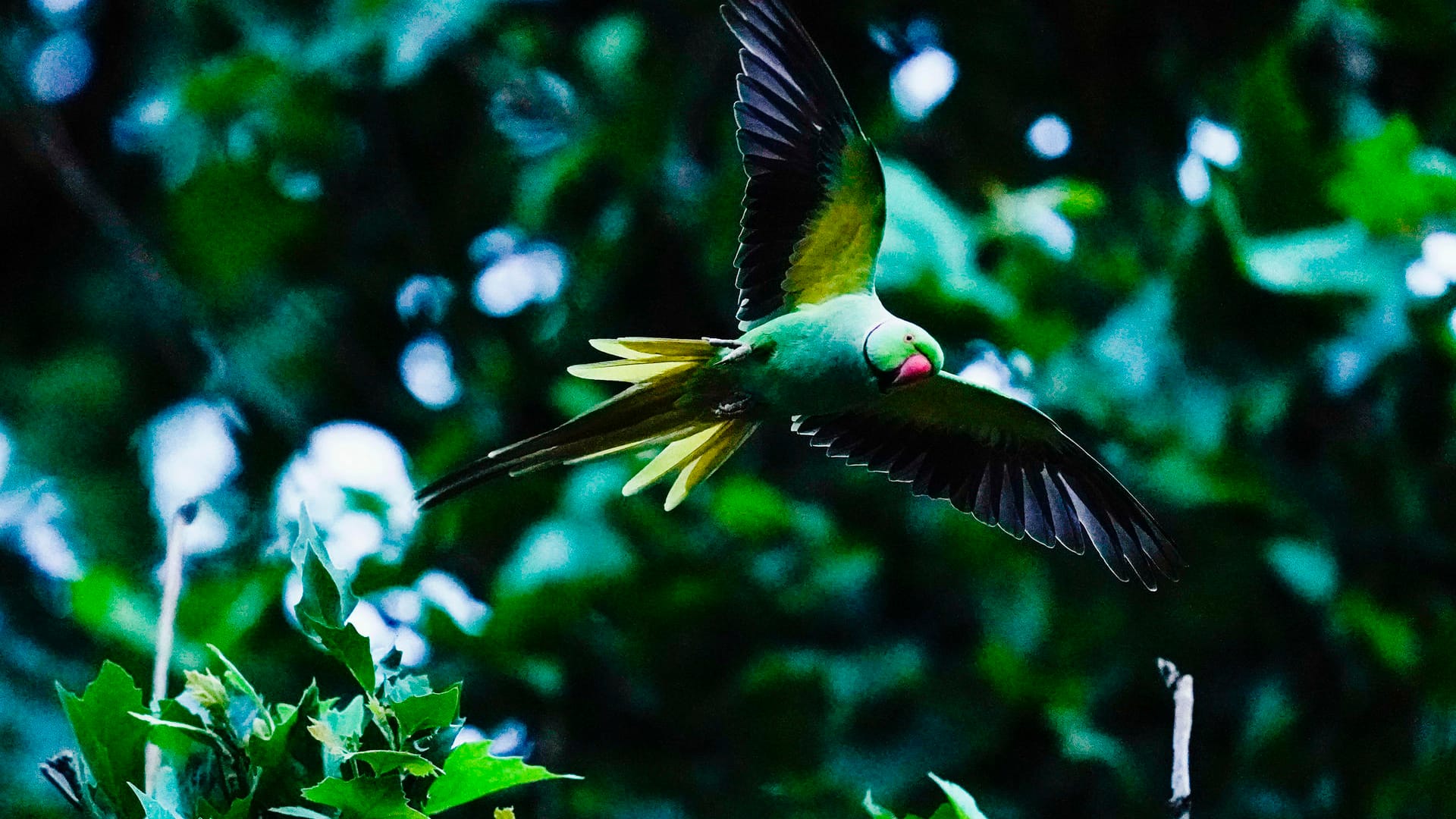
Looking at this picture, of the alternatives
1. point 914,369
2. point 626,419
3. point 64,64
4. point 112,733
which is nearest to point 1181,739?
point 914,369

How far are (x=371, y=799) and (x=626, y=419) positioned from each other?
23.9 inches

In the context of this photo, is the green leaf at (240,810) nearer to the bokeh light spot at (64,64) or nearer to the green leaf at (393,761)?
the green leaf at (393,761)

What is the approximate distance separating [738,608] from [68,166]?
8.87 ft

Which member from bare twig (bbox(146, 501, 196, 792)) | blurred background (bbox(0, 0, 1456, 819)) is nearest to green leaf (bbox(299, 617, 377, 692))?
bare twig (bbox(146, 501, 196, 792))

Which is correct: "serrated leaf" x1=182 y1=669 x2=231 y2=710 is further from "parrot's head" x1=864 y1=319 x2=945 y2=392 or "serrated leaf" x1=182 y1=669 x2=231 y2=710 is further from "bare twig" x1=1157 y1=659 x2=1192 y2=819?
"bare twig" x1=1157 y1=659 x2=1192 y2=819

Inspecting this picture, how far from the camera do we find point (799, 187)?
1.90 meters

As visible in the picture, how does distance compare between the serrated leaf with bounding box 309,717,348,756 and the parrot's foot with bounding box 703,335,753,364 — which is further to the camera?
the parrot's foot with bounding box 703,335,753,364

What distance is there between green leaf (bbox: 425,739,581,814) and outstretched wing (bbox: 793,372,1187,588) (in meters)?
0.76

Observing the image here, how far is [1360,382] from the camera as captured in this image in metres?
3.64

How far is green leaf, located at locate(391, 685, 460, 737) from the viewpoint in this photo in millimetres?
1324

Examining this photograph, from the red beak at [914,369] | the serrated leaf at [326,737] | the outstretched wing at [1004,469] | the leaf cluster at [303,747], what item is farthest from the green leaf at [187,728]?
the outstretched wing at [1004,469]

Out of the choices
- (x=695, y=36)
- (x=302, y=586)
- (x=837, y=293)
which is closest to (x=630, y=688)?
(x=695, y=36)

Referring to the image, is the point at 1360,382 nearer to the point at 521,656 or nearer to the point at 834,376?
the point at 521,656

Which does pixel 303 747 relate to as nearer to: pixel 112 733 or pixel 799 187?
pixel 112 733
